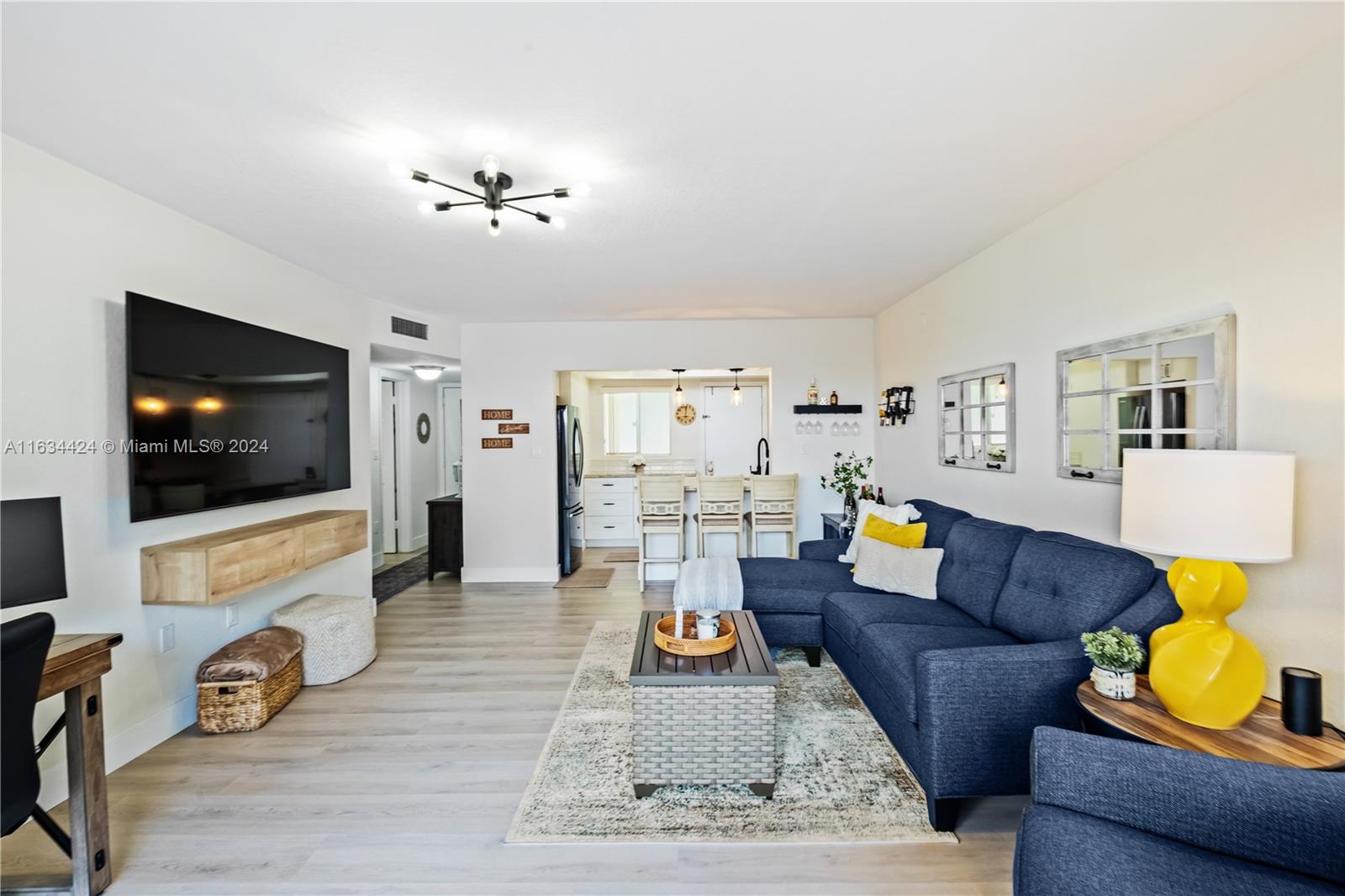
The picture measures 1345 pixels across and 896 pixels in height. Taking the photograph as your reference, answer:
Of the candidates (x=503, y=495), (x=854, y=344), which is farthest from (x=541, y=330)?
(x=854, y=344)

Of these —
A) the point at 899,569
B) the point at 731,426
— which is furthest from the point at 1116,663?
the point at 731,426

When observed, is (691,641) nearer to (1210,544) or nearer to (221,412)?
(1210,544)

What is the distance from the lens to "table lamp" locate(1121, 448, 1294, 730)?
1546 mm

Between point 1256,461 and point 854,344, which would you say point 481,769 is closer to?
point 1256,461

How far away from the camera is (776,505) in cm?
536

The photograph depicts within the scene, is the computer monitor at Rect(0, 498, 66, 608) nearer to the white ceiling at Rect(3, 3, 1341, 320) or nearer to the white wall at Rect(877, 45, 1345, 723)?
the white ceiling at Rect(3, 3, 1341, 320)

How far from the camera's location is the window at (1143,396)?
2029mm

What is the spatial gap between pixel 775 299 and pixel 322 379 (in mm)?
3357

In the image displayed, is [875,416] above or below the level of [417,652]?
above

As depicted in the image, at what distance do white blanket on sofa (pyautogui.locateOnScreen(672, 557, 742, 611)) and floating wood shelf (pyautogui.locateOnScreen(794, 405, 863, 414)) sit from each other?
2.25 metres

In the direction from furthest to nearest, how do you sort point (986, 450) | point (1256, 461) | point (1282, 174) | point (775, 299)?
point (775, 299), point (986, 450), point (1282, 174), point (1256, 461)

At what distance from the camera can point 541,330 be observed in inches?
223

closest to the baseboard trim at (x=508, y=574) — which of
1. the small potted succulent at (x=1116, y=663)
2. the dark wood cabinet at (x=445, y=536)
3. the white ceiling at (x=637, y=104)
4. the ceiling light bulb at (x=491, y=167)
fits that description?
the dark wood cabinet at (x=445, y=536)

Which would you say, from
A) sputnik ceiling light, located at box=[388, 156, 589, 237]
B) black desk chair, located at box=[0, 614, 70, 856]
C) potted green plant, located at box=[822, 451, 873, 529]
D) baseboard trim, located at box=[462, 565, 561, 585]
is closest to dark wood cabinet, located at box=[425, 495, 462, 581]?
baseboard trim, located at box=[462, 565, 561, 585]
